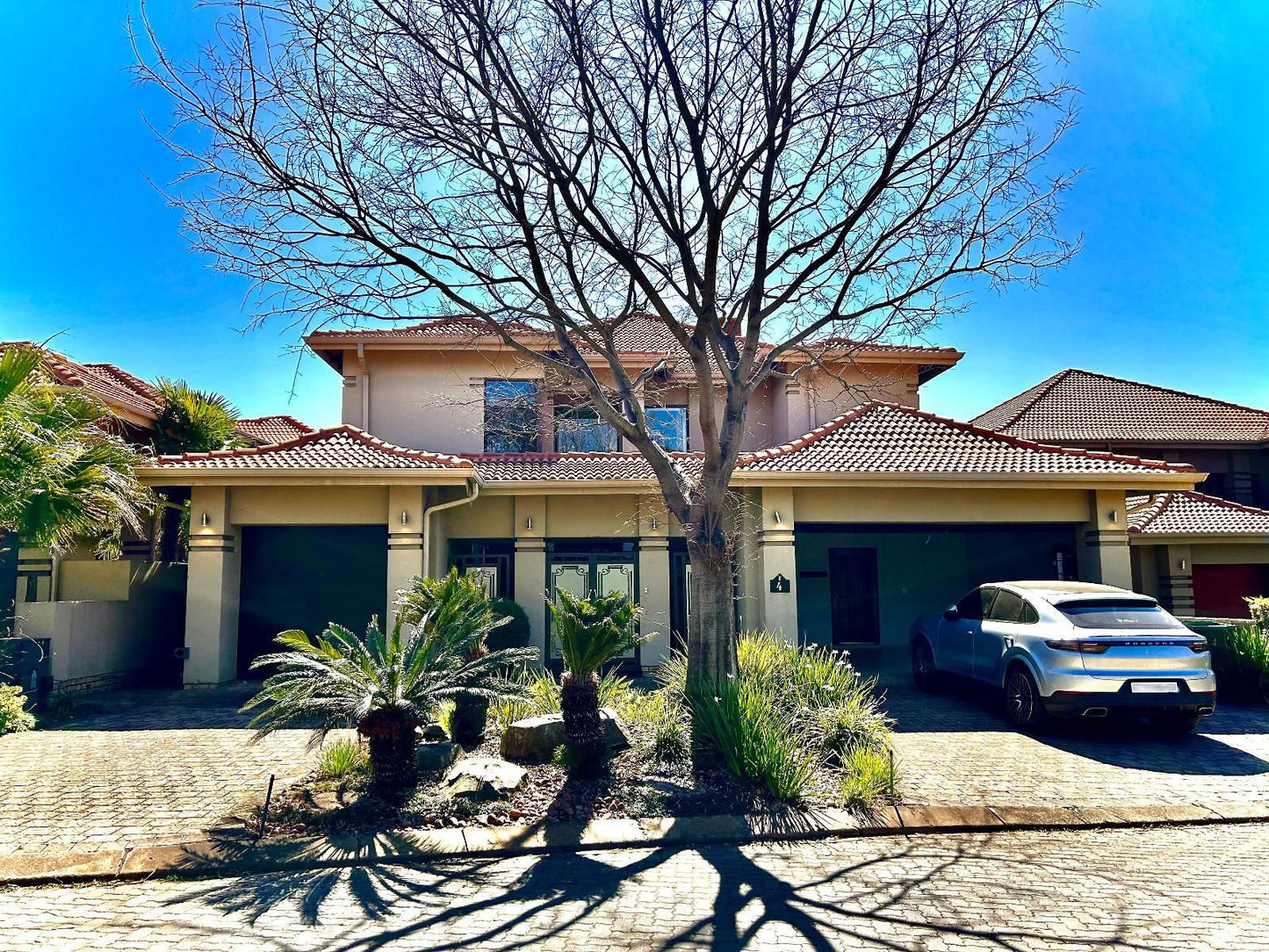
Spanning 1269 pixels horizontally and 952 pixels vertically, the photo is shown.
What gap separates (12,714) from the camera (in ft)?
31.6

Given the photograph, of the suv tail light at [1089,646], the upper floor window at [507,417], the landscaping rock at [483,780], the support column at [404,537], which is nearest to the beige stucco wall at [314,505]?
the support column at [404,537]

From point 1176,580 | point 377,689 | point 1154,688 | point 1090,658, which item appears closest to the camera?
point 377,689

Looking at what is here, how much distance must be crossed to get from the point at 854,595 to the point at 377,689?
48.5 ft

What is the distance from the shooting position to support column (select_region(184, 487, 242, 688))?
43.2 ft

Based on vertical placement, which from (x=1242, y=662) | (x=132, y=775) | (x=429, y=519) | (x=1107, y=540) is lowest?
(x=132, y=775)

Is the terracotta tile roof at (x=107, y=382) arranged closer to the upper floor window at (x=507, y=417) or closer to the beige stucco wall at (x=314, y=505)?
the beige stucco wall at (x=314, y=505)

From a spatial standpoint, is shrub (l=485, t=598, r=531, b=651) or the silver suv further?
shrub (l=485, t=598, r=531, b=651)

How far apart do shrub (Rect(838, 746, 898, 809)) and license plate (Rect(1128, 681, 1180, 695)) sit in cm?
326

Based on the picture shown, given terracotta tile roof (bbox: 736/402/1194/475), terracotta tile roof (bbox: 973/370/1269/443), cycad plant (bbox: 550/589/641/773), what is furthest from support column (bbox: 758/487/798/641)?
terracotta tile roof (bbox: 973/370/1269/443)

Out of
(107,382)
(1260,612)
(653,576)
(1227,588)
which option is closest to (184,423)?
(107,382)

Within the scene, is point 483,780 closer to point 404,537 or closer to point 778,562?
point 404,537

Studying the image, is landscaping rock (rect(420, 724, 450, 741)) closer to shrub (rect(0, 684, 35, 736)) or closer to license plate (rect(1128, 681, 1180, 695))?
shrub (rect(0, 684, 35, 736))

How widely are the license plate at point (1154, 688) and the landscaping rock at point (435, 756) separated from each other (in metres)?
6.97

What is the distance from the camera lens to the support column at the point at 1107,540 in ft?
45.7
